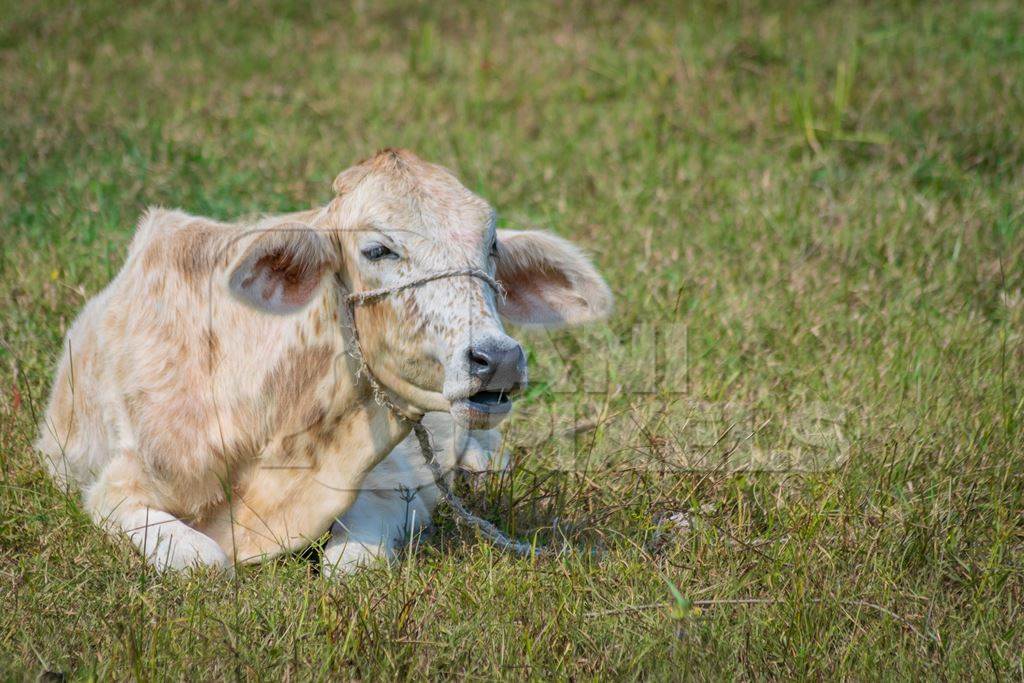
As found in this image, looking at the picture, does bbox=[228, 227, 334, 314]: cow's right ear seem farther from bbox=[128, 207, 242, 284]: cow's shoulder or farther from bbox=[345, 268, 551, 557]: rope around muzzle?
bbox=[128, 207, 242, 284]: cow's shoulder

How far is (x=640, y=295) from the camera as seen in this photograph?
534 centimetres

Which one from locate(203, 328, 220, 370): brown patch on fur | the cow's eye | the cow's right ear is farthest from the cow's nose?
locate(203, 328, 220, 370): brown patch on fur

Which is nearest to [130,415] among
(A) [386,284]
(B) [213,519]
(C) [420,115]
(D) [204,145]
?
(B) [213,519]

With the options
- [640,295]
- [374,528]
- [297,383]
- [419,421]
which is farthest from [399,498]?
[640,295]

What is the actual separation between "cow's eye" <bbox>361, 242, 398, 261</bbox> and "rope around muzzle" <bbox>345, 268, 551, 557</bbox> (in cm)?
9

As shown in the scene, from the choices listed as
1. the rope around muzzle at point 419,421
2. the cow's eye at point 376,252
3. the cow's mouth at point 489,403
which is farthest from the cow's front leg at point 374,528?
the cow's eye at point 376,252

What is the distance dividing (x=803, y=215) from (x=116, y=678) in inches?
168

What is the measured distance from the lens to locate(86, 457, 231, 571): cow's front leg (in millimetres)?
3340

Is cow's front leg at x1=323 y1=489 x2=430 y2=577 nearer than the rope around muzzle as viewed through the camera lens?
No

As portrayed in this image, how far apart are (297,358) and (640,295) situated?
222 centimetres

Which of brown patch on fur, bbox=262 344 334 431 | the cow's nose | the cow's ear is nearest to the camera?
the cow's nose

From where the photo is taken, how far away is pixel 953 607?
3.38 meters

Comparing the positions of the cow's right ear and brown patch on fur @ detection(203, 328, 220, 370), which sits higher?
the cow's right ear

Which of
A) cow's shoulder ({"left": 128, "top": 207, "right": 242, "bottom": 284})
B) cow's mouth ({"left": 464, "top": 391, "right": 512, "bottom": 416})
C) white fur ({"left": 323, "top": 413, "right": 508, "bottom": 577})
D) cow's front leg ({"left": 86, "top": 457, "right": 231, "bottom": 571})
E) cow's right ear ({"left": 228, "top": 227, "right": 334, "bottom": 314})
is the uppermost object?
cow's right ear ({"left": 228, "top": 227, "right": 334, "bottom": 314})
